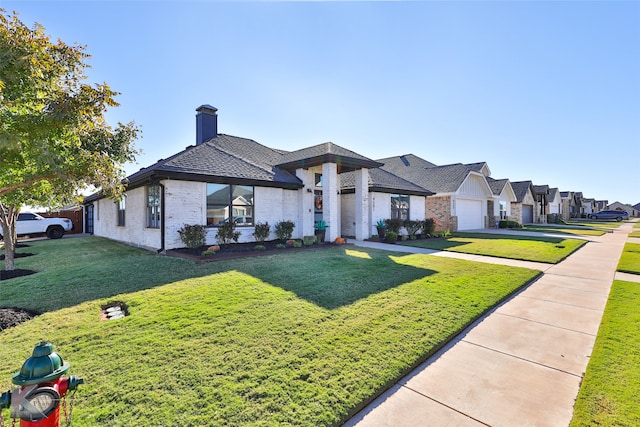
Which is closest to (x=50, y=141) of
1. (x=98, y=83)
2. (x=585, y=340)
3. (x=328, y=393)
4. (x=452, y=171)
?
(x=98, y=83)

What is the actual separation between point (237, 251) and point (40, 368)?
8.54 meters

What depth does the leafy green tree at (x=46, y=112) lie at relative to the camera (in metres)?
3.76

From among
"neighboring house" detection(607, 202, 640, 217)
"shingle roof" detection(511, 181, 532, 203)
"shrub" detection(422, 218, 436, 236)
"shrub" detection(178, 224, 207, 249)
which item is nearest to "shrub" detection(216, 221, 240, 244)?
"shrub" detection(178, 224, 207, 249)

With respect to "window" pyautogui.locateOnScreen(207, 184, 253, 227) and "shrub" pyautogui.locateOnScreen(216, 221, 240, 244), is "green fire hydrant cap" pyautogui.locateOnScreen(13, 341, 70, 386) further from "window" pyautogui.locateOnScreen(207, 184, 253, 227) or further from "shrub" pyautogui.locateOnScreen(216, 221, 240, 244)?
"window" pyautogui.locateOnScreen(207, 184, 253, 227)

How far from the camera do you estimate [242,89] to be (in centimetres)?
1230

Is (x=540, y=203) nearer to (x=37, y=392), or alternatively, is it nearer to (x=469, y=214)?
(x=469, y=214)

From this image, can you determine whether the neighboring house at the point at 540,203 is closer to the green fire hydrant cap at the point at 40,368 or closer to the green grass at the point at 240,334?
the green grass at the point at 240,334

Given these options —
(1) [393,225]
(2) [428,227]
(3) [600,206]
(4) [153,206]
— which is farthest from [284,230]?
(3) [600,206]

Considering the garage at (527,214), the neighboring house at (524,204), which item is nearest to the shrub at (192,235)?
the neighboring house at (524,204)

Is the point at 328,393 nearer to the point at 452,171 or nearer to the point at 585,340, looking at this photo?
the point at 585,340

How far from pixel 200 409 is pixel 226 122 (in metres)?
17.2

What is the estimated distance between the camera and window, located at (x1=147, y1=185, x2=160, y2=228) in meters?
10.9

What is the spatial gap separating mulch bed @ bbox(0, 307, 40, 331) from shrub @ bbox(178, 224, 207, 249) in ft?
17.3

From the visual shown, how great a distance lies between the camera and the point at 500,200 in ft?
98.1
